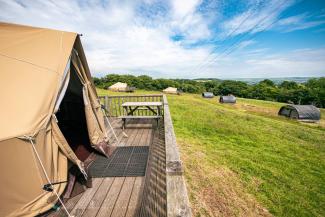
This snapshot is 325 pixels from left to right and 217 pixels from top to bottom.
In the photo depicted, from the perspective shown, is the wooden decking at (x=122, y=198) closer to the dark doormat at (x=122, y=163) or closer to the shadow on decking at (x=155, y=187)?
the shadow on decking at (x=155, y=187)

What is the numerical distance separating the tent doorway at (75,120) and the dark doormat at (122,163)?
1.87ft

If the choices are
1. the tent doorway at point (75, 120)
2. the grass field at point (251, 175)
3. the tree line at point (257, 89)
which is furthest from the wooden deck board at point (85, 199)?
the tree line at point (257, 89)

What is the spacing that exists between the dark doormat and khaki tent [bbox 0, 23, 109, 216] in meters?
0.63

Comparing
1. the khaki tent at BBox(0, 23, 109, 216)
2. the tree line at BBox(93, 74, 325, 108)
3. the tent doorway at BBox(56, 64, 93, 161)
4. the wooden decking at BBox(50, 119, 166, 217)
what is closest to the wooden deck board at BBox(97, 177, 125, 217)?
the wooden decking at BBox(50, 119, 166, 217)

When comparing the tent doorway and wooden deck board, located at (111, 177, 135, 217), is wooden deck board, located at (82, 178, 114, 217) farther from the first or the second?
the tent doorway

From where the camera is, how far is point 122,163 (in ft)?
12.8

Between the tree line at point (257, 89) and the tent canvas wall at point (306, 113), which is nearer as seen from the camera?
the tent canvas wall at point (306, 113)

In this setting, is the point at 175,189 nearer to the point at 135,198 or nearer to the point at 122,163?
the point at 135,198

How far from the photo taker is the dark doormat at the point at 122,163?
3508mm

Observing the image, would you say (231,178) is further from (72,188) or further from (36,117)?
(36,117)

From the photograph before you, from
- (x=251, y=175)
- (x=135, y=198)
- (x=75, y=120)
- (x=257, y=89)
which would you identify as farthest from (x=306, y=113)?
(x=257, y=89)

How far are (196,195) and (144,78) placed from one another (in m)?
67.8

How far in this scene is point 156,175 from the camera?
345 centimetres

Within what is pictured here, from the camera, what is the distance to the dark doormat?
351 cm
